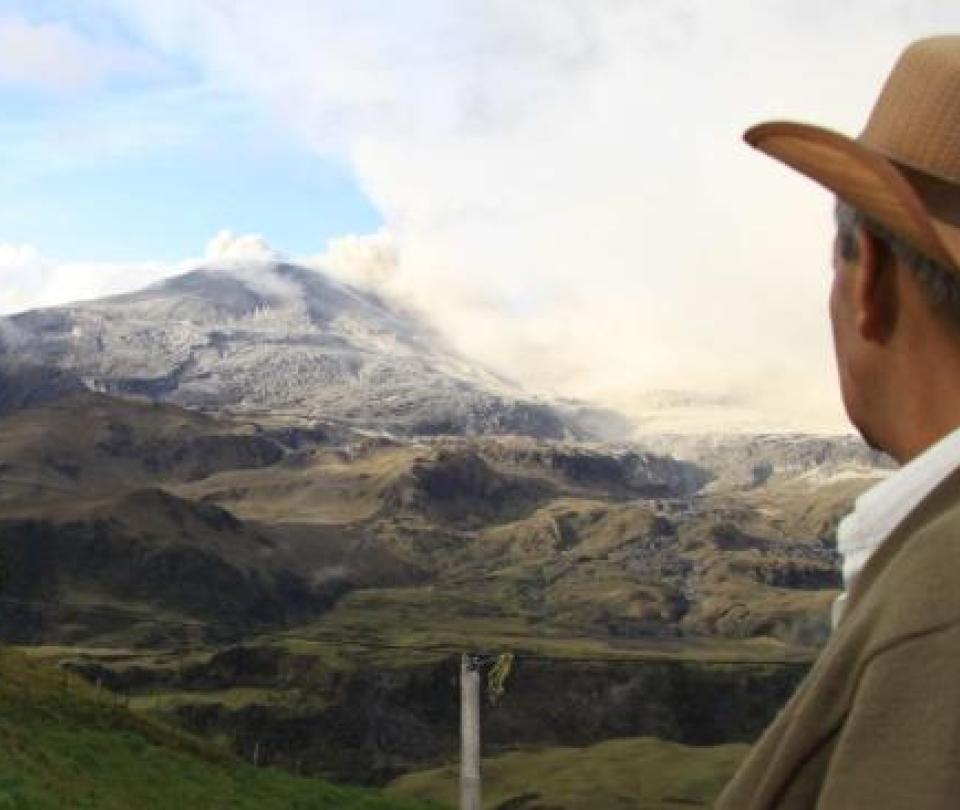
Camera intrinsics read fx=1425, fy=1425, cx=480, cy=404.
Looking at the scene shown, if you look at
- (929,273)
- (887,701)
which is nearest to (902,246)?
(929,273)

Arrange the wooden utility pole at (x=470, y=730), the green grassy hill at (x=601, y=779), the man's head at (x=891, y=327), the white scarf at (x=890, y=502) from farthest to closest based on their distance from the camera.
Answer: the green grassy hill at (x=601, y=779) → the wooden utility pole at (x=470, y=730) → the man's head at (x=891, y=327) → the white scarf at (x=890, y=502)

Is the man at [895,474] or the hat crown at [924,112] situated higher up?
the hat crown at [924,112]

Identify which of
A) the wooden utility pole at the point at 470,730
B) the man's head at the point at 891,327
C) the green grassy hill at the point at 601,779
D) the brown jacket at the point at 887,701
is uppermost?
the man's head at the point at 891,327

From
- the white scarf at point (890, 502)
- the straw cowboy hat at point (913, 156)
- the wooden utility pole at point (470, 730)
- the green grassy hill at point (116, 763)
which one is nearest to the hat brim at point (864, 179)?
the straw cowboy hat at point (913, 156)

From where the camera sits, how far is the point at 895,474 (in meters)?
2.21

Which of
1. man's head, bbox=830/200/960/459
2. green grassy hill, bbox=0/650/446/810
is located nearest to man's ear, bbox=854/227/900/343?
man's head, bbox=830/200/960/459

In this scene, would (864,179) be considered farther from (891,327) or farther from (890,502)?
(890,502)

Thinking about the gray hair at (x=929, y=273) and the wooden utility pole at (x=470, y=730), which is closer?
the gray hair at (x=929, y=273)

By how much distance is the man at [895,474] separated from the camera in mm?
1774

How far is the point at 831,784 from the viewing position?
→ 6.01ft

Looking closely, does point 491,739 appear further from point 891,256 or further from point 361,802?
point 891,256

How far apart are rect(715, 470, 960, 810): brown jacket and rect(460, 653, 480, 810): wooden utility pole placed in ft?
61.5

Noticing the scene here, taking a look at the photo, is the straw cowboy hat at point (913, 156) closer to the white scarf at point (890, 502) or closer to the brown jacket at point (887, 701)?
the white scarf at point (890, 502)

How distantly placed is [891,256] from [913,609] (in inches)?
26.8
